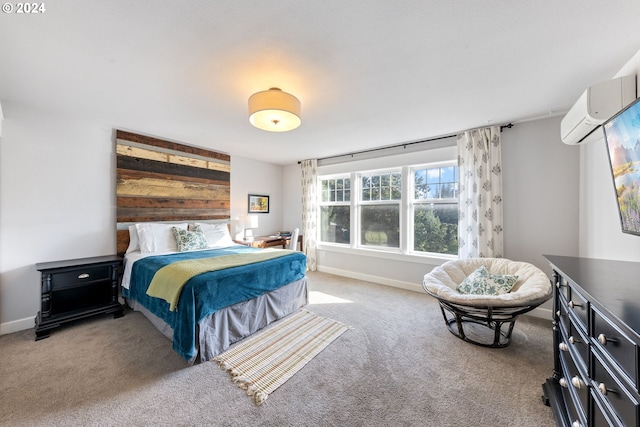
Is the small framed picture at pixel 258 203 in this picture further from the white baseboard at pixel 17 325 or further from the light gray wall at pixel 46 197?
the white baseboard at pixel 17 325

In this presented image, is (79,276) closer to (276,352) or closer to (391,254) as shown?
(276,352)

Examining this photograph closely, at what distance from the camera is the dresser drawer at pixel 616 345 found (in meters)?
0.70

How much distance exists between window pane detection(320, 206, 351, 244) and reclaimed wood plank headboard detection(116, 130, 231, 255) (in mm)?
1937

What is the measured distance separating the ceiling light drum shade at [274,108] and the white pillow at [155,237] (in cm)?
226

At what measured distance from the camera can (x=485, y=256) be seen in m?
3.08

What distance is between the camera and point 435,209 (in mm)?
3734

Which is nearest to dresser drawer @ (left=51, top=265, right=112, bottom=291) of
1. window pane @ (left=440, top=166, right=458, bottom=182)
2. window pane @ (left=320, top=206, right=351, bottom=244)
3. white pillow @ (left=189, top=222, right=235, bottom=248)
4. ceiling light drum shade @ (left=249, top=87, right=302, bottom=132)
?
white pillow @ (left=189, top=222, right=235, bottom=248)

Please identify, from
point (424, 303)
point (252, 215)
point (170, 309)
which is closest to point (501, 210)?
point (424, 303)

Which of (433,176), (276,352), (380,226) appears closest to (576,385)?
(276,352)

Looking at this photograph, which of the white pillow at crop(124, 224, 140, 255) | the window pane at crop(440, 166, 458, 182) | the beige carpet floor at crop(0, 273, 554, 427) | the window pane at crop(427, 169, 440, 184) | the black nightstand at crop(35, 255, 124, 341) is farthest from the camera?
the window pane at crop(427, 169, 440, 184)

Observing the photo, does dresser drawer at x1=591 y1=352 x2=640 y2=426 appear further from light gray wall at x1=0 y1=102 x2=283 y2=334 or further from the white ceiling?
light gray wall at x1=0 y1=102 x2=283 y2=334

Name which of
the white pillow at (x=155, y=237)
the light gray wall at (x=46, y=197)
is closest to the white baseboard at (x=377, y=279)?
the white pillow at (x=155, y=237)

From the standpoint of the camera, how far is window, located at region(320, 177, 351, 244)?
4.72 meters

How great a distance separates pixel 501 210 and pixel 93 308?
4.97 meters
